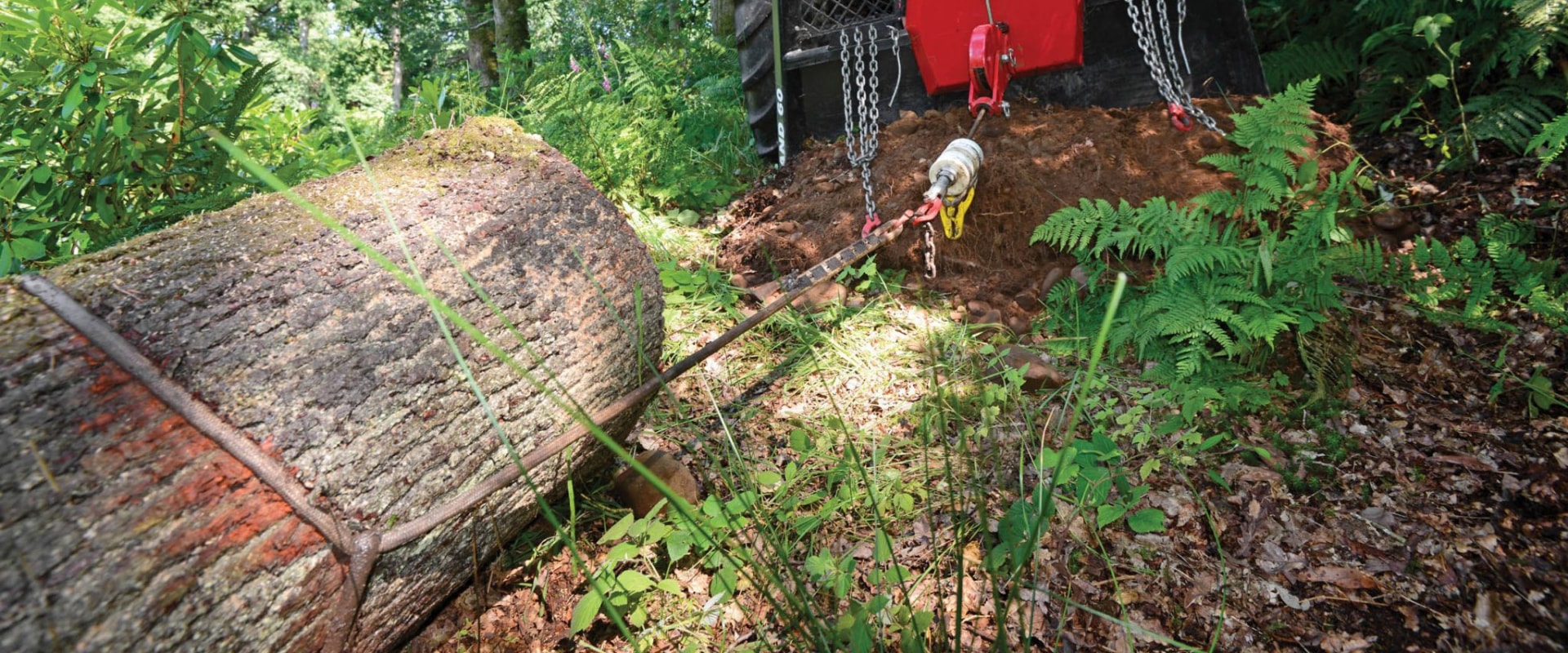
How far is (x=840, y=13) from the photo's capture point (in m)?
3.76

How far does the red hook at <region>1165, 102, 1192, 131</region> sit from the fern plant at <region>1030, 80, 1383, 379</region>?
41 cm

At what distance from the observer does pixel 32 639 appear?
38.4 inches

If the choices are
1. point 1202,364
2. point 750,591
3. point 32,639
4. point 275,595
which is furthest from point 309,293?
point 1202,364

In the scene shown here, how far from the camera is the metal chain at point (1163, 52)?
286 cm

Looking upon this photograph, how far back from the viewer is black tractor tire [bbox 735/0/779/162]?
4016 mm

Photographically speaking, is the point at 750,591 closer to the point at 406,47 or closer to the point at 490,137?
the point at 490,137

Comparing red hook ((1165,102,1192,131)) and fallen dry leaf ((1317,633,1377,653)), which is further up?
red hook ((1165,102,1192,131))

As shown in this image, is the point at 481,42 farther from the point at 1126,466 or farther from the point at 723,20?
the point at 1126,466

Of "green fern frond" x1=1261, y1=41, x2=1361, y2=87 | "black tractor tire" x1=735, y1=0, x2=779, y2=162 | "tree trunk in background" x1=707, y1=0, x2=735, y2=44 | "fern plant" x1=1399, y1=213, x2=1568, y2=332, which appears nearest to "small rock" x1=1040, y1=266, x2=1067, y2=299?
"fern plant" x1=1399, y1=213, x2=1568, y2=332

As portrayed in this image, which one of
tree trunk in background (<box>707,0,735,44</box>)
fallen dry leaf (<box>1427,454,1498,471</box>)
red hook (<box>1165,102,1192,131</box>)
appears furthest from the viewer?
tree trunk in background (<box>707,0,735,44</box>)

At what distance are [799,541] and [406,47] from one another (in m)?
18.2

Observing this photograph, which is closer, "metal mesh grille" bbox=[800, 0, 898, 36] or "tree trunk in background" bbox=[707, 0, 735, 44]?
"metal mesh grille" bbox=[800, 0, 898, 36]

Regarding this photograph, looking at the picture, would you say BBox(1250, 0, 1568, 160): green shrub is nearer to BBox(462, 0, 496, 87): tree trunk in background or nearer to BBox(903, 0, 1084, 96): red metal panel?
BBox(903, 0, 1084, 96): red metal panel

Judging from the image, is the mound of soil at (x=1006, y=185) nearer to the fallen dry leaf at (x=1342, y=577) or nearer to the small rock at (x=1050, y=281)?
the small rock at (x=1050, y=281)
